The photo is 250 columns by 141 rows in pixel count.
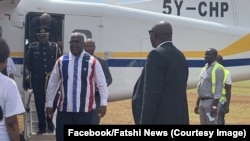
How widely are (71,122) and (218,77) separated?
12.1 ft

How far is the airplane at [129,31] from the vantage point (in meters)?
11.7

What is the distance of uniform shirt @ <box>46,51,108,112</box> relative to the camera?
7.74 meters

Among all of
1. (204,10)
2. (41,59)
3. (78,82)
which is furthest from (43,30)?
(204,10)

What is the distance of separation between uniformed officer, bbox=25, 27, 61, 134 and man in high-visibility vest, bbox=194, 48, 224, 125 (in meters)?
2.51

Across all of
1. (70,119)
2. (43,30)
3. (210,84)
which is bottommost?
(70,119)

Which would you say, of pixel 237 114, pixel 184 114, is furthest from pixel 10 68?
pixel 237 114

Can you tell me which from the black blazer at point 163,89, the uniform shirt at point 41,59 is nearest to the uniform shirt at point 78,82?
the black blazer at point 163,89

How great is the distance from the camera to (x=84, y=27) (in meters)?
12.1

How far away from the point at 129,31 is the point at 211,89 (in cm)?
250

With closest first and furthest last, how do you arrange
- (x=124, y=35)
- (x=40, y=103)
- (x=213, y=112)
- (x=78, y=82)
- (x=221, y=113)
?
(x=78, y=82) → (x=40, y=103) → (x=213, y=112) → (x=221, y=113) → (x=124, y=35)

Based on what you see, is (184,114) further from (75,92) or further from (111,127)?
(75,92)

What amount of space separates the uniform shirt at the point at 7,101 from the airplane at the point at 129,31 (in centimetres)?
585

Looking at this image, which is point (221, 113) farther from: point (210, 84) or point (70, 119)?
point (70, 119)

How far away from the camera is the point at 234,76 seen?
13383mm
